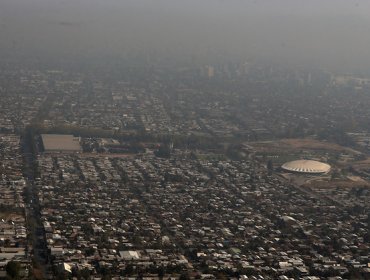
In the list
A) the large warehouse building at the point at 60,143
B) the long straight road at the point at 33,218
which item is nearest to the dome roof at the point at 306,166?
the large warehouse building at the point at 60,143

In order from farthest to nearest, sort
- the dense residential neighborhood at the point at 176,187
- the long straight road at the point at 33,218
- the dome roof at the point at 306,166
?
1. the dome roof at the point at 306,166
2. the dense residential neighborhood at the point at 176,187
3. the long straight road at the point at 33,218

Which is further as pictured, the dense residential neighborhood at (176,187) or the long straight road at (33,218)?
the dense residential neighborhood at (176,187)

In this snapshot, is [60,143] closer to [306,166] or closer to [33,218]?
[306,166]

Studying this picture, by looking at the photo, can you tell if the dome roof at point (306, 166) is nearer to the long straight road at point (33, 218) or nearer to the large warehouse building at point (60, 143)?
the large warehouse building at point (60, 143)

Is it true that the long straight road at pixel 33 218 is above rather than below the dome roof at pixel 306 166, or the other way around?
above

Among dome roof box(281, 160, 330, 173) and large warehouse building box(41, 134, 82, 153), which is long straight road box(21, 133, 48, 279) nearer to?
large warehouse building box(41, 134, 82, 153)

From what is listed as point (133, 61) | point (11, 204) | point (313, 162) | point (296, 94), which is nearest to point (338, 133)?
point (313, 162)

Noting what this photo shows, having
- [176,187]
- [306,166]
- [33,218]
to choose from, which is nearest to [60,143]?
[176,187]

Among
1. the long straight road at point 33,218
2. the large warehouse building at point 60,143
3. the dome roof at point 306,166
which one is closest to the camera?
the long straight road at point 33,218
